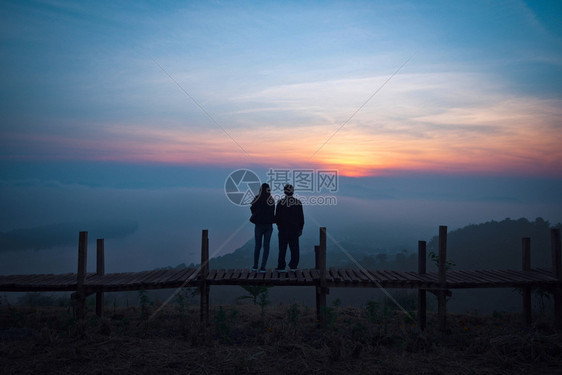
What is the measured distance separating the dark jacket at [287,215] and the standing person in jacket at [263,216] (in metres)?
0.20

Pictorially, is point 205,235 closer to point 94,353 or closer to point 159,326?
point 159,326

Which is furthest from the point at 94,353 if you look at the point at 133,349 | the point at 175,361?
the point at 175,361

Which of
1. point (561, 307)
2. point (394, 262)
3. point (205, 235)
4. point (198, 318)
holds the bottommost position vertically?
point (394, 262)

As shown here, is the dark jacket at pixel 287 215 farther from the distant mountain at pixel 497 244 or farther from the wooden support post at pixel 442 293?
the distant mountain at pixel 497 244

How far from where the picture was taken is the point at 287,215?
9.74 metres

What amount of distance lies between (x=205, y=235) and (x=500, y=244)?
47084 millimetres

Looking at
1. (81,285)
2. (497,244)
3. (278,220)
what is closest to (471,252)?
(497,244)

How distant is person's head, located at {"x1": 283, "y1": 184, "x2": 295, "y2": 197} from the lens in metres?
9.66

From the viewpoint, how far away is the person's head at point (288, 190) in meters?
9.66

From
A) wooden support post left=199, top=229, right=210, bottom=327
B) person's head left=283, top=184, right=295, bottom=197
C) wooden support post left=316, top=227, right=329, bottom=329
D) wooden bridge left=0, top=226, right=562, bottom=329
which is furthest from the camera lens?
person's head left=283, top=184, right=295, bottom=197

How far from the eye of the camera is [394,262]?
1764 inches

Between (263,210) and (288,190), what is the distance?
2.63ft

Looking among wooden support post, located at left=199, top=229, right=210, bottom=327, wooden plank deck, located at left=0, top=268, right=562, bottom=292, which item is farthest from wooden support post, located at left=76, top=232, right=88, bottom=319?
wooden support post, located at left=199, top=229, right=210, bottom=327

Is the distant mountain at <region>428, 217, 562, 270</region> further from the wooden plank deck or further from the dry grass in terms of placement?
the dry grass
